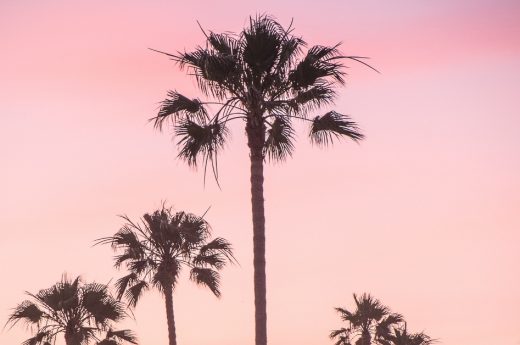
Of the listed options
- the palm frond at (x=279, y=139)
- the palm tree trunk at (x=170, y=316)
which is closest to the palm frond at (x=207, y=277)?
the palm tree trunk at (x=170, y=316)

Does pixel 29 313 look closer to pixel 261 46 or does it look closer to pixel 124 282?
pixel 124 282

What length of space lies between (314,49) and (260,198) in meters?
3.64

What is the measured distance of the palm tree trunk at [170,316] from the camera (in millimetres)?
35094

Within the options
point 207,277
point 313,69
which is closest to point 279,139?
point 313,69

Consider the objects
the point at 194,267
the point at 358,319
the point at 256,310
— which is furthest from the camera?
the point at 358,319

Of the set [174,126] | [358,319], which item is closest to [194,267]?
[174,126]

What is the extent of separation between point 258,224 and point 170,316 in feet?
57.0

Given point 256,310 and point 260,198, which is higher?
point 260,198

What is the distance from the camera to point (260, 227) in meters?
18.9

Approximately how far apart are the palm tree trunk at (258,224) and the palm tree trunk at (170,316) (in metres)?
17.1

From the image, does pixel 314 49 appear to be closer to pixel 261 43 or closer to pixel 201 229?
pixel 261 43

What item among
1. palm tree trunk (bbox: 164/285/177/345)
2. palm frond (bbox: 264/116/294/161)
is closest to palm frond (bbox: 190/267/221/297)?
palm tree trunk (bbox: 164/285/177/345)

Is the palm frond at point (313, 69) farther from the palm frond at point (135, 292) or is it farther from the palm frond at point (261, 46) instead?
the palm frond at point (135, 292)

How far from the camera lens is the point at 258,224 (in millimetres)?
18891
